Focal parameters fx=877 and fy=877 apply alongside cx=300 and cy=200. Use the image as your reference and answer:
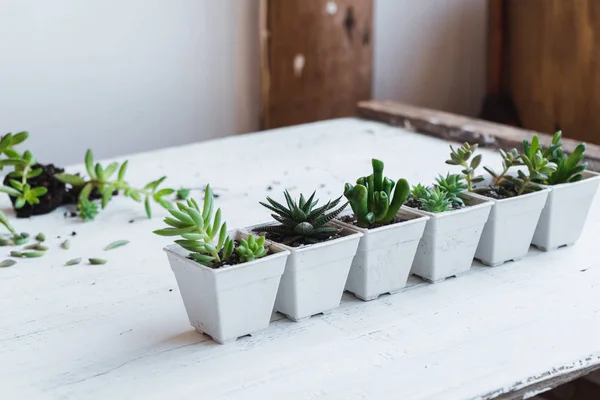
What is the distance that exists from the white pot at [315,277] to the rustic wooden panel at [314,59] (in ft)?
4.68

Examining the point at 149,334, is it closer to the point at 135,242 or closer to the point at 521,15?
the point at 135,242

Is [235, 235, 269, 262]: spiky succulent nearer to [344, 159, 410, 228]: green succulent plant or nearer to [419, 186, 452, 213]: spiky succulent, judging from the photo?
[344, 159, 410, 228]: green succulent plant

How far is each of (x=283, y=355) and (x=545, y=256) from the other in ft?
1.55

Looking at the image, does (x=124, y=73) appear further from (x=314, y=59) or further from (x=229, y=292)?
(x=229, y=292)

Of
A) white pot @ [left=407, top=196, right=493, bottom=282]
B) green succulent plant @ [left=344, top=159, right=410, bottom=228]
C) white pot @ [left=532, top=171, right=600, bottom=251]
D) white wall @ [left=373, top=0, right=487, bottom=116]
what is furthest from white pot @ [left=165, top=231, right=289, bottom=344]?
white wall @ [left=373, top=0, right=487, bottom=116]

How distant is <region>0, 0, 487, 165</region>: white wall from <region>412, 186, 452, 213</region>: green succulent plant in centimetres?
144

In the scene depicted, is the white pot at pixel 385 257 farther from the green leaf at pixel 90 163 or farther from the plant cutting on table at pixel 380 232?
the green leaf at pixel 90 163

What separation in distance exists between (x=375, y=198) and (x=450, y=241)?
133mm

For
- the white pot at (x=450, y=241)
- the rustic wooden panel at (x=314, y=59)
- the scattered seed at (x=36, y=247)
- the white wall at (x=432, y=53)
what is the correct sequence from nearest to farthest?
1. the white pot at (x=450, y=241)
2. the scattered seed at (x=36, y=247)
3. the rustic wooden panel at (x=314, y=59)
4. the white wall at (x=432, y=53)

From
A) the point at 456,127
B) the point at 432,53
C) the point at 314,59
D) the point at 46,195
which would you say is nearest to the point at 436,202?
the point at 46,195

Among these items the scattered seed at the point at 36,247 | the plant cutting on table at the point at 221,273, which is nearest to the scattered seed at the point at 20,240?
the scattered seed at the point at 36,247

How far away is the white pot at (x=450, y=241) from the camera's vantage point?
1.09 meters

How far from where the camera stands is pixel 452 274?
1153 millimetres

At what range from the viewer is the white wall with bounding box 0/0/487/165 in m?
2.25
